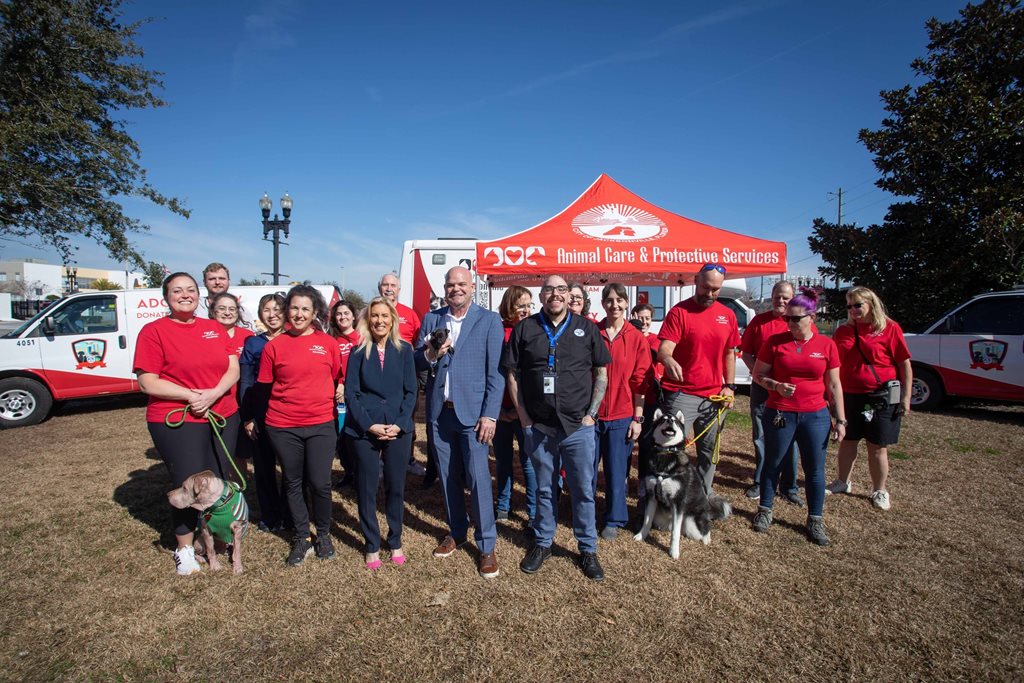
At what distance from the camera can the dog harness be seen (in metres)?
3.18

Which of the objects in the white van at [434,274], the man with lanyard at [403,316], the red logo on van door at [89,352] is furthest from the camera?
the white van at [434,274]

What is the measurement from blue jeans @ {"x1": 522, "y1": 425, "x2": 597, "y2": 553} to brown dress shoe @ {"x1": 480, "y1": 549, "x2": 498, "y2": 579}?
35 centimetres

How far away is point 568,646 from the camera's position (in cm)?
259

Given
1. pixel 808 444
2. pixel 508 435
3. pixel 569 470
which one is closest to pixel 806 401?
pixel 808 444

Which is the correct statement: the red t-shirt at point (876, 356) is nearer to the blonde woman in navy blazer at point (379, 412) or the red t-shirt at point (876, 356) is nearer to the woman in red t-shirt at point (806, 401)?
the woman in red t-shirt at point (806, 401)

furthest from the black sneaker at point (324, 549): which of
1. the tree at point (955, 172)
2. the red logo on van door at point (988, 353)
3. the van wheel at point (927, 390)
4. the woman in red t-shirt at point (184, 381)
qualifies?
the tree at point (955, 172)

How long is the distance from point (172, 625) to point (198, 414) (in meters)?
1.16

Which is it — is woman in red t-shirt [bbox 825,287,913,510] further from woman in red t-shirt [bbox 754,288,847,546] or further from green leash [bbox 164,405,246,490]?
green leash [bbox 164,405,246,490]

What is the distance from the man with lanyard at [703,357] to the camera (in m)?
3.75

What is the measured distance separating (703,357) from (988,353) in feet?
22.2

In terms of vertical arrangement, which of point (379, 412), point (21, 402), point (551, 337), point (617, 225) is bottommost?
point (21, 402)

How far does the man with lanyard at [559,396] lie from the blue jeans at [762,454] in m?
1.81

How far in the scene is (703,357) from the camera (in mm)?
3756

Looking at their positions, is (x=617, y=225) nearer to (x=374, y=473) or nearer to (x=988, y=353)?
(x=374, y=473)
